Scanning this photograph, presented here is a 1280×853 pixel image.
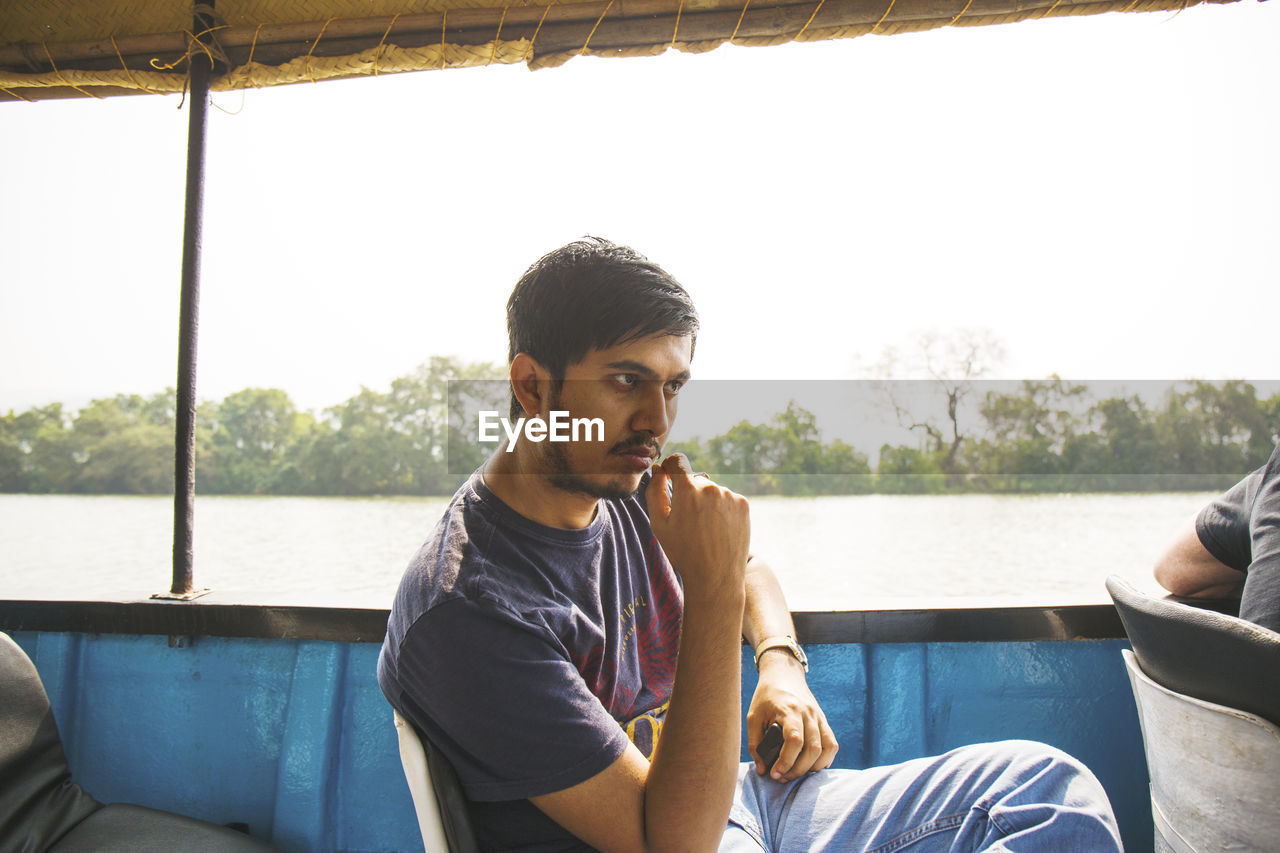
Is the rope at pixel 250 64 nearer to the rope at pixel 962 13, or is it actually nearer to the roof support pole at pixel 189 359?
the roof support pole at pixel 189 359

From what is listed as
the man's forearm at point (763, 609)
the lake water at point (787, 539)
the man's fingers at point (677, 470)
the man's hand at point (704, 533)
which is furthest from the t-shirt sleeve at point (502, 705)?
the lake water at point (787, 539)

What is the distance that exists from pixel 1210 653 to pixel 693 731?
971 mm

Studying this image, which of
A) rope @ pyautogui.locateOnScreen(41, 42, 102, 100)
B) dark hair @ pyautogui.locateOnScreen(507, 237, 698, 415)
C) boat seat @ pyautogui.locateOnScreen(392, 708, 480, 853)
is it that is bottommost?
boat seat @ pyautogui.locateOnScreen(392, 708, 480, 853)

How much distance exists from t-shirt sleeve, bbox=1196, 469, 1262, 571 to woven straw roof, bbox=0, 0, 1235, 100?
1339mm

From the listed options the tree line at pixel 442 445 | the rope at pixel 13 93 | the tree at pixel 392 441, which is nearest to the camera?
the rope at pixel 13 93

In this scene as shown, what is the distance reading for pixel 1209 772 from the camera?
3.98 ft

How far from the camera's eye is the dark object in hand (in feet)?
4.21

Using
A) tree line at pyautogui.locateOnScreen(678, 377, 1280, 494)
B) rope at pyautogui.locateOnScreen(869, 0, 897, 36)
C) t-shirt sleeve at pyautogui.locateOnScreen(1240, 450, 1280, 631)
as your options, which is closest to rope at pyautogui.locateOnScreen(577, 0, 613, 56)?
rope at pyautogui.locateOnScreen(869, 0, 897, 36)

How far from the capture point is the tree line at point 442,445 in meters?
7.56

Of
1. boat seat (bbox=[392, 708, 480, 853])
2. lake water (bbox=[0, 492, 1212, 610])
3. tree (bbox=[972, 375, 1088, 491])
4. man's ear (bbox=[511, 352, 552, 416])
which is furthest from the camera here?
tree (bbox=[972, 375, 1088, 491])

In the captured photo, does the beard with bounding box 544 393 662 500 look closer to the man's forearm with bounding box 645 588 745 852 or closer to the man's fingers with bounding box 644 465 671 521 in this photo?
the man's fingers with bounding box 644 465 671 521

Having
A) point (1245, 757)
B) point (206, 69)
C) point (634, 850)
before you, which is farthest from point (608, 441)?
point (206, 69)

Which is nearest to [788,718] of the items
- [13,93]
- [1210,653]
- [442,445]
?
[1210,653]

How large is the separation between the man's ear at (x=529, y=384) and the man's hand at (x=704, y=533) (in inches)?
12.0
